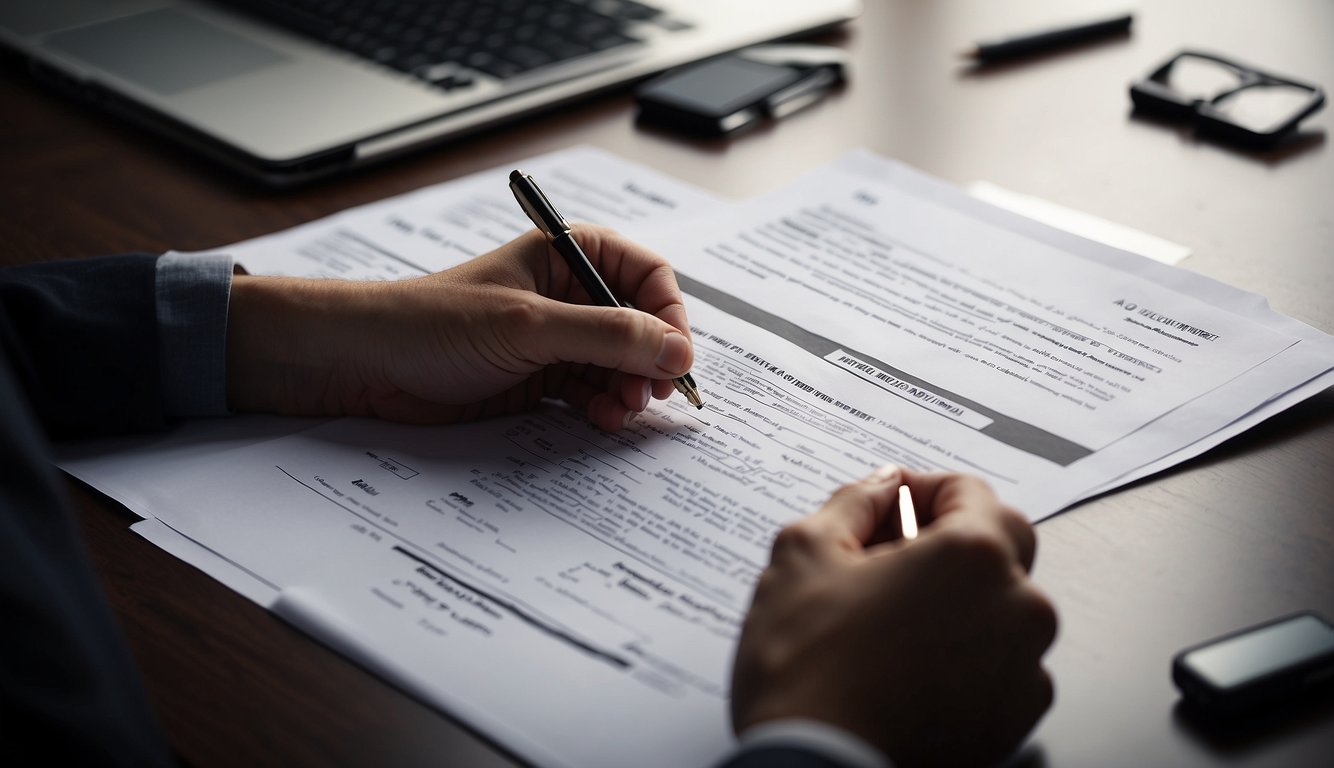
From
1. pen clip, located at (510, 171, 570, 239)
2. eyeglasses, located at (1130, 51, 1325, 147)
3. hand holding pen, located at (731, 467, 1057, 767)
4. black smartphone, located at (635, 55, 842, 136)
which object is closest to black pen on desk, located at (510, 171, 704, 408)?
pen clip, located at (510, 171, 570, 239)

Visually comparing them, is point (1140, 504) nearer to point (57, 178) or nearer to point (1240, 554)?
point (1240, 554)

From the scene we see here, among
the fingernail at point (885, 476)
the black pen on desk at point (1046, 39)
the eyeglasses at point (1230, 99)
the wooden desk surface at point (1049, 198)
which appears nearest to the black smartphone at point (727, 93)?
the wooden desk surface at point (1049, 198)

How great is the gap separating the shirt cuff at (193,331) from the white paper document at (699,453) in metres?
0.03

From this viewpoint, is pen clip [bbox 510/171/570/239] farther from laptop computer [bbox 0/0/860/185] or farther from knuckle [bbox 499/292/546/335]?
laptop computer [bbox 0/0/860/185]

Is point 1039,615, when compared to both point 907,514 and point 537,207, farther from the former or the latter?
Result: point 537,207

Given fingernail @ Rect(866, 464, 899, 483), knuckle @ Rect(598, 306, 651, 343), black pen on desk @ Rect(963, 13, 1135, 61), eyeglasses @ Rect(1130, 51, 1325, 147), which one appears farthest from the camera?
black pen on desk @ Rect(963, 13, 1135, 61)

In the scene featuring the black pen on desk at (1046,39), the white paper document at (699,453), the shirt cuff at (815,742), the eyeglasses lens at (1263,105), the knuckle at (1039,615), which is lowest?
the white paper document at (699,453)

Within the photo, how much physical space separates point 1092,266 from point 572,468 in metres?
0.40

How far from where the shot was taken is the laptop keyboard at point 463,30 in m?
1.09

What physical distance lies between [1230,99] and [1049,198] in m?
0.26

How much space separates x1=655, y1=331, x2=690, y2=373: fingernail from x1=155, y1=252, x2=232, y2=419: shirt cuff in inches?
10.5

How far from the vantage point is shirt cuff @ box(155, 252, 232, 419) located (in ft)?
2.32

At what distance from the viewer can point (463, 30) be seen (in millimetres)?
1158

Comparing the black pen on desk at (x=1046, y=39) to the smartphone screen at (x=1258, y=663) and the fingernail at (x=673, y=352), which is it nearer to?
the fingernail at (x=673, y=352)
